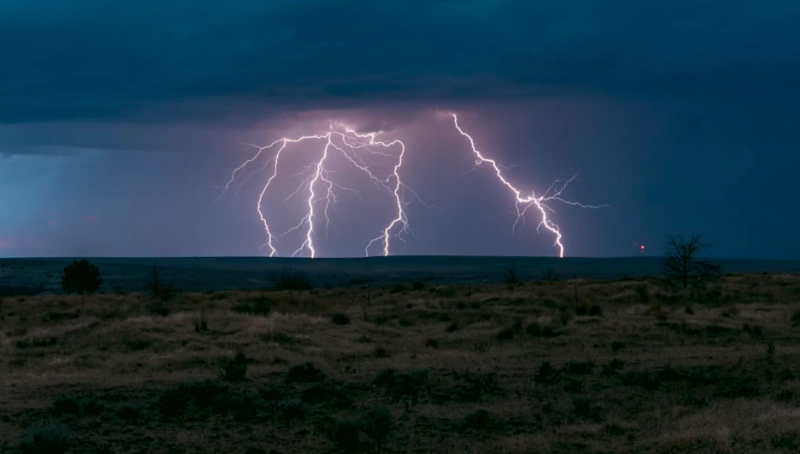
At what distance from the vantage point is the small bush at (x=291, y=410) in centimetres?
1559

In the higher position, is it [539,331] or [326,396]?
[539,331]

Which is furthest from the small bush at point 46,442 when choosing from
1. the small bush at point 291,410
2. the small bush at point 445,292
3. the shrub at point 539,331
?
the small bush at point 445,292

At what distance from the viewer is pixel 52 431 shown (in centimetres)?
1299

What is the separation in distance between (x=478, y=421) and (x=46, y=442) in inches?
270

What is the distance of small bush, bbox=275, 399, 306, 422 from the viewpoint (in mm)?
15594

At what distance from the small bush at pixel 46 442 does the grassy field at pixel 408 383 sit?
0.02 meters

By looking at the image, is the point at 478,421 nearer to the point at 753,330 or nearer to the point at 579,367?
the point at 579,367

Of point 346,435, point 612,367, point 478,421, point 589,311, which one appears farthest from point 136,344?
point 589,311

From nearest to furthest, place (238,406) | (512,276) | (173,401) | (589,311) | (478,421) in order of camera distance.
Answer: (478,421)
(238,406)
(173,401)
(589,311)
(512,276)

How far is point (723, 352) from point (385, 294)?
34.0m

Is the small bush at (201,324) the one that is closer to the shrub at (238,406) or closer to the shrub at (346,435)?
the shrub at (238,406)

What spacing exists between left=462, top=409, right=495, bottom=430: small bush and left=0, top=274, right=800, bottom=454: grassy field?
0.27 feet

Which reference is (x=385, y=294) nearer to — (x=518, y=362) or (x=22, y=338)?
(x=22, y=338)

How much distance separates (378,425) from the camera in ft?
45.9
